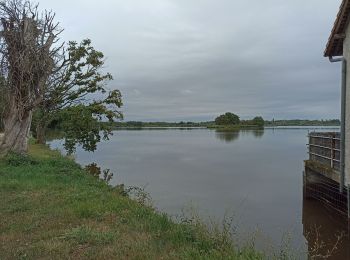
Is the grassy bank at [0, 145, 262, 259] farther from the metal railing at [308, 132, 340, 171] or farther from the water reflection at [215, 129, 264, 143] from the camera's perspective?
the water reflection at [215, 129, 264, 143]

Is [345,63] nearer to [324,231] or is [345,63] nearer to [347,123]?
[347,123]

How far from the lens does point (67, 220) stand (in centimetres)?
970

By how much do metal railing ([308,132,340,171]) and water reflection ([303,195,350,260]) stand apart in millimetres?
2052

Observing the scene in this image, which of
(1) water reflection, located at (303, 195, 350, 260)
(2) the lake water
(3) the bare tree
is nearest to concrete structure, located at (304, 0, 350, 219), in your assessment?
(1) water reflection, located at (303, 195, 350, 260)

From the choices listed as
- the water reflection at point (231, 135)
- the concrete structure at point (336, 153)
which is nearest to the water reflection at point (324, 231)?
the concrete structure at point (336, 153)

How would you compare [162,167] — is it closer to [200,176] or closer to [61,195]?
[200,176]

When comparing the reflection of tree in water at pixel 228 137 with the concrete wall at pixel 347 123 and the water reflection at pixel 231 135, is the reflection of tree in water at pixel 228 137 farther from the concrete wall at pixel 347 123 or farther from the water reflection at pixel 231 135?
the concrete wall at pixel 347 123

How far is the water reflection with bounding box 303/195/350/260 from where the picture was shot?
40.1 feet

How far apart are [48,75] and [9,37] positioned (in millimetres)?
2935

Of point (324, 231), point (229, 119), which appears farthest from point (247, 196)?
point (229, 119)

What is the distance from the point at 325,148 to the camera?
59.4ft

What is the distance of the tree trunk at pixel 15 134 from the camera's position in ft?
78.6

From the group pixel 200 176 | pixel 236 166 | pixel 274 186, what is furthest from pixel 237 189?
pixel 236 166

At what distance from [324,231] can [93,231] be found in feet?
31.6
